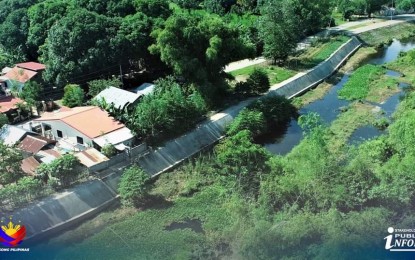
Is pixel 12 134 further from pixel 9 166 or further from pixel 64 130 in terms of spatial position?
pixel 9 166

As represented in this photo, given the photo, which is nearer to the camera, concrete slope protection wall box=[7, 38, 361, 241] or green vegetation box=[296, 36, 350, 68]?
concrete slope protection wall box=[7, 38, 361, 241]

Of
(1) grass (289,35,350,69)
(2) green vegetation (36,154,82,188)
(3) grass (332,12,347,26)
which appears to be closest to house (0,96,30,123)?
(2) green vegetation (36,154,82,188)

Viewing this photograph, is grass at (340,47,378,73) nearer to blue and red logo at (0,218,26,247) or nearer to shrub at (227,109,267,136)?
shrub at (227,109,267,136)

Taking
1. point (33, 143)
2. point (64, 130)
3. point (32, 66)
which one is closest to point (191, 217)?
point (64, 130)

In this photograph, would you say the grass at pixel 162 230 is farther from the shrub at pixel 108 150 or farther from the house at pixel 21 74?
the house at pixel 21 74

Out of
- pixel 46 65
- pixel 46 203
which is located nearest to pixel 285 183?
pixel 46 203

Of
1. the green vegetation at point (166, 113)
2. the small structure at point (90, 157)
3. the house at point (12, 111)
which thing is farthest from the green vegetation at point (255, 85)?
the house at point (12, 111)

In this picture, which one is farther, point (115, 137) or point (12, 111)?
point (12, 111)
